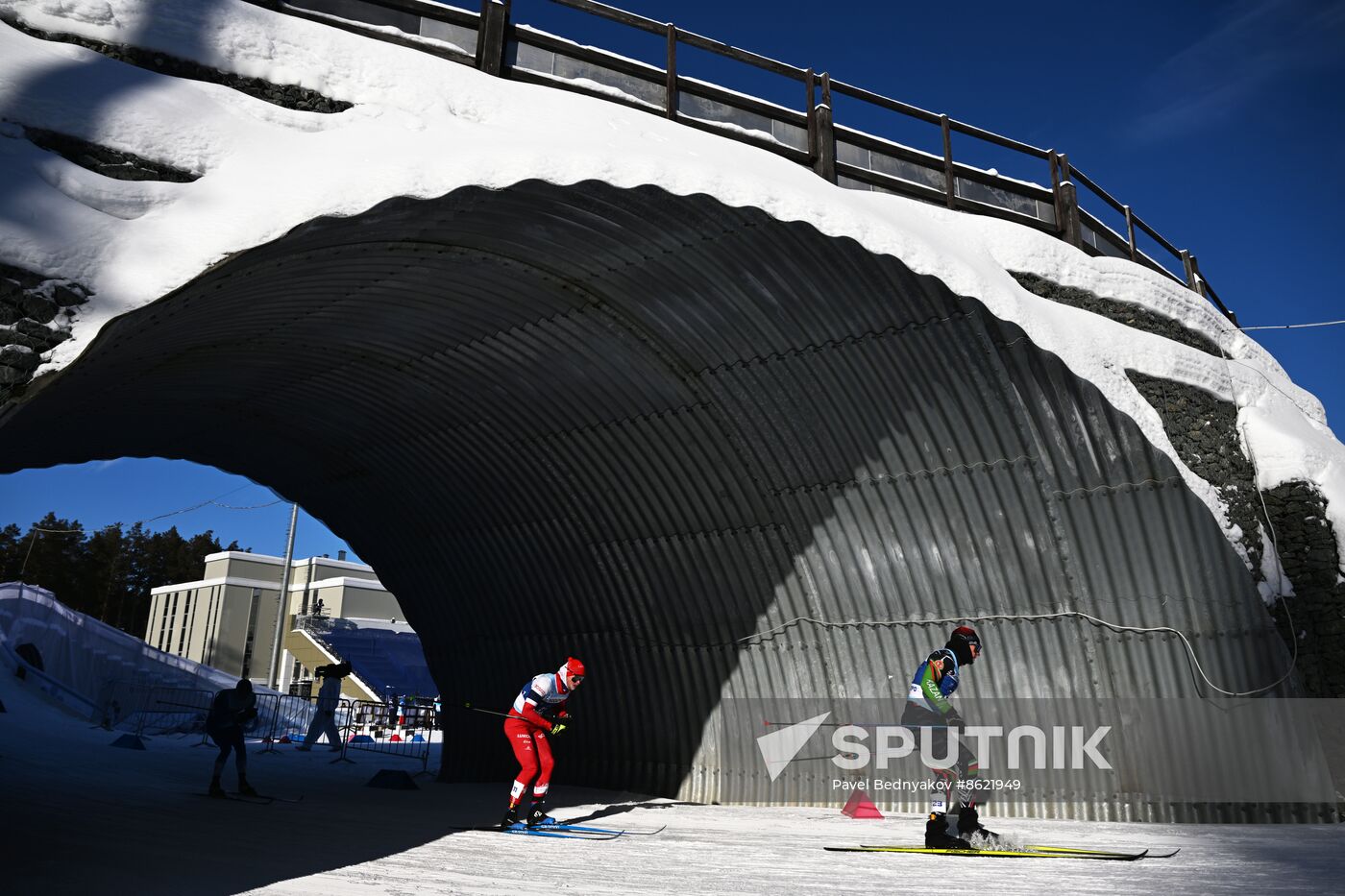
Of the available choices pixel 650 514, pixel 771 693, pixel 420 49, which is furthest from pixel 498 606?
pixel 420 49

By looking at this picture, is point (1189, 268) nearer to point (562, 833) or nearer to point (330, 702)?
point (562, 833)

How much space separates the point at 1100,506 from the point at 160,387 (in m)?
10.5

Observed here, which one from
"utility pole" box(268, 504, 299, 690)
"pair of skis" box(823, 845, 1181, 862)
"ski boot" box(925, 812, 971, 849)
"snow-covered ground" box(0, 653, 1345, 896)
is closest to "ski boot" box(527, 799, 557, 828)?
"snow-covered ground" box(0, 653, 1345, 896)

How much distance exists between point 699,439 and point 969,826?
4.95 meters

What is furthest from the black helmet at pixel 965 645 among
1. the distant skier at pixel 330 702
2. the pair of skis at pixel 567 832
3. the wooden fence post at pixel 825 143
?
the distant skier at pixel 330 702

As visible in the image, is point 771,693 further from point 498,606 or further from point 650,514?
point 498,606

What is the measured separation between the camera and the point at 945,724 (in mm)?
7859

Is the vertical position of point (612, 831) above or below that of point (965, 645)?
below

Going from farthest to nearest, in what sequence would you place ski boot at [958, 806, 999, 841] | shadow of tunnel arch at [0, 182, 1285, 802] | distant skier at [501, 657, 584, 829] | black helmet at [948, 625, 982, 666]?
distant skier at [501, 657, 584, 829], shadow of tunnel arch at [0, 182, 1285, 802], black helmet at [948, 625, 982, 666], ski boot at [958, 806, 999, 841]

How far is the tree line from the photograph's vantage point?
2179 inches

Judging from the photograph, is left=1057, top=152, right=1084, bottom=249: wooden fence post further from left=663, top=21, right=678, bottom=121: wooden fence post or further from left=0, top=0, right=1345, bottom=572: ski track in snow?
left=663, top=21, right=678, bottom=121: wooden fence post

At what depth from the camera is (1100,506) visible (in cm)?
941

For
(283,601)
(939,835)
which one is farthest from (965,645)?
(283,601)

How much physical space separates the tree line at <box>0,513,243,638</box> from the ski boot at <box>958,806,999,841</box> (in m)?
56.8
